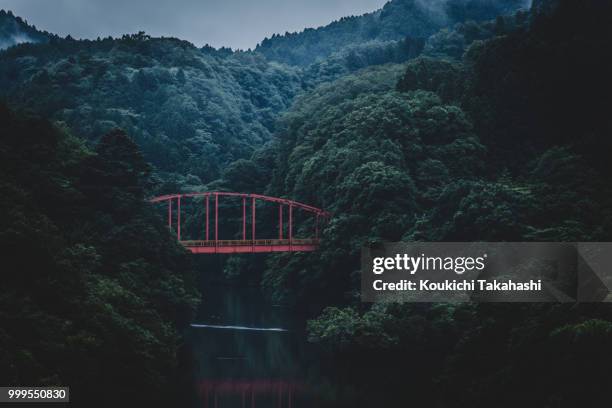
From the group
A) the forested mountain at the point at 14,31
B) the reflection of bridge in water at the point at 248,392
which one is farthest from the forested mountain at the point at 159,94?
the reflection of bridge in water at the point at 248,392

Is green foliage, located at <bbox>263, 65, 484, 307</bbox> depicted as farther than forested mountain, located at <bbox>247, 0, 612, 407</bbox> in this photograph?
Yes

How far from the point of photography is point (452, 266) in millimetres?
50094


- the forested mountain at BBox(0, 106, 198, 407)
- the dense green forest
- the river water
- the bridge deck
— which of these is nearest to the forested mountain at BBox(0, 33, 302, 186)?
the dense green forest

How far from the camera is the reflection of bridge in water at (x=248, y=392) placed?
39.6m

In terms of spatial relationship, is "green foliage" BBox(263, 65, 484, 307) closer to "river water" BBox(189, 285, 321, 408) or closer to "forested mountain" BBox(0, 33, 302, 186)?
"river water" BBox(189, 285, 321, 408)

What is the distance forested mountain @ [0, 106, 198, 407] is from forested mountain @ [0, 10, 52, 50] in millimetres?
101811

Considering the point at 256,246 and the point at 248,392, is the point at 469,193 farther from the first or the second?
the point at 248,392

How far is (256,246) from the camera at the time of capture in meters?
60.0

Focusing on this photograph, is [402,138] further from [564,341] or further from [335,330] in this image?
[564,341]

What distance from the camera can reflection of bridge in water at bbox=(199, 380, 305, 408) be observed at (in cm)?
3959

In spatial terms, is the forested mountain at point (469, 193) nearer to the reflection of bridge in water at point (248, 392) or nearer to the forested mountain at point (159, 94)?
the reflection of bridge in water at point (248, 392)

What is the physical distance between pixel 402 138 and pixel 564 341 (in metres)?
34.4

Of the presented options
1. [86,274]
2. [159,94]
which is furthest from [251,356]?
[159,94]

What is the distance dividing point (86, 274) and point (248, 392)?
27.0ft
